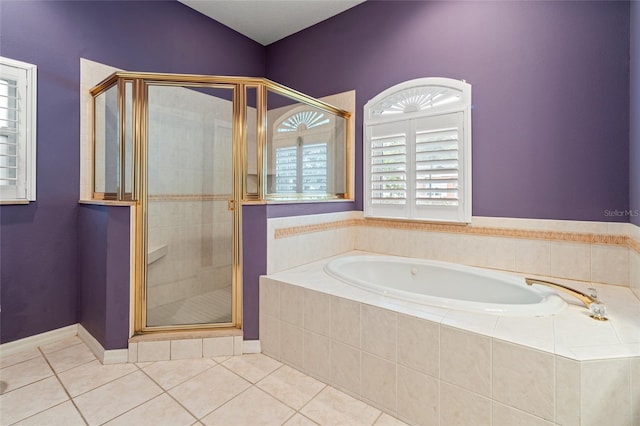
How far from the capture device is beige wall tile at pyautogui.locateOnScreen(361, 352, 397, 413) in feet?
4.50

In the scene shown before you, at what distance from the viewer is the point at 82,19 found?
212cm

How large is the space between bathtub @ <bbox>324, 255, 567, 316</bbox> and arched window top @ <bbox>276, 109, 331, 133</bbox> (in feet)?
3.58

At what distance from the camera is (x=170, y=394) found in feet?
4.92

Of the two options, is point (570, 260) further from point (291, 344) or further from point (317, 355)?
point (291, 344)

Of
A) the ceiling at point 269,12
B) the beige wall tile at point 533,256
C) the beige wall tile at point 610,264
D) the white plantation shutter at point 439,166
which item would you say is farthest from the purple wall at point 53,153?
the beige wall tile at point 610,264

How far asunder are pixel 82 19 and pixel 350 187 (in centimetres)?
240

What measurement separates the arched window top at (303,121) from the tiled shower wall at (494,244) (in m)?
0.71

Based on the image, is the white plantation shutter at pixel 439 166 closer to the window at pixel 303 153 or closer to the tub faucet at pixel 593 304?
the window at pixel 303 153

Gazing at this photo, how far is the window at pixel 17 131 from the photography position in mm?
1822

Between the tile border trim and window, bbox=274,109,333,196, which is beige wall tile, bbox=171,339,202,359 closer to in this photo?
the tile border trim

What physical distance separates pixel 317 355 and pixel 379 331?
0.43 metres

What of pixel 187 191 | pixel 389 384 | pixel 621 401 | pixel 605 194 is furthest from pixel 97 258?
pixel 605 194

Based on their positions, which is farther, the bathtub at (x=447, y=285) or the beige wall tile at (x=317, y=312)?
the beige wall tile at (x=317, y=312)

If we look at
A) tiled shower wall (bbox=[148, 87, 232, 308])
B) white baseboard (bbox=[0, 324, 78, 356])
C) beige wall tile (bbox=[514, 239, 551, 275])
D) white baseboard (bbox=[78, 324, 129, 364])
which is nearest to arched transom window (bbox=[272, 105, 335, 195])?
tiled shower wall (bbox=[148, 87, 232, 308])
